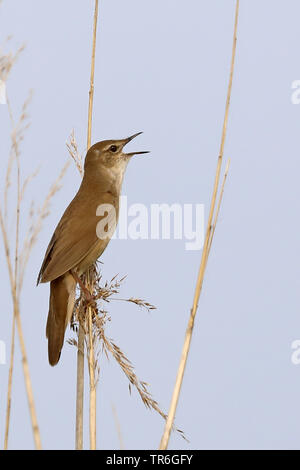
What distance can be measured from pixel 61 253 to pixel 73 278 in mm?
171

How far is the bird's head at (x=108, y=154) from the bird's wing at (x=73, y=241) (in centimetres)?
34

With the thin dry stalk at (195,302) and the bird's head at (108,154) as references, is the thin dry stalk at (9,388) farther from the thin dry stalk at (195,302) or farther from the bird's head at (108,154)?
the bird's head at (108,154)

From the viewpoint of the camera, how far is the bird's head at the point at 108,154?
4.33 metres

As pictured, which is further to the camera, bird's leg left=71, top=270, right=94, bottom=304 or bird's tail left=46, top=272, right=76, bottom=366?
bird's tail left=46, top=272, right=76, bottom=366

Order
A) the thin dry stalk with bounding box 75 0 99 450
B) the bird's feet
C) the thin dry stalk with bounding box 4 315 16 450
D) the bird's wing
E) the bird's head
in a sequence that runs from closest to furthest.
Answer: the thin dry stalk with bounding box 4 315 16 450, the thin dry stalk with bounding box 75 0 99 450, the bird's feet, the bird's wing, the bird's head

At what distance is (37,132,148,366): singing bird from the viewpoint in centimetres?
354

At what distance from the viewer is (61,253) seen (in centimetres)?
374

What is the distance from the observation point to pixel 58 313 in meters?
3.54

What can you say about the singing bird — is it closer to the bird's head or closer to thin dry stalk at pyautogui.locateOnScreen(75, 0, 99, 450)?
the bird's head

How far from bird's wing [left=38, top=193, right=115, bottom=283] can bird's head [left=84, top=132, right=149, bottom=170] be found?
1.10 feet

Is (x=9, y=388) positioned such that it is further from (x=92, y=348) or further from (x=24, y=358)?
(x=92, y=348)

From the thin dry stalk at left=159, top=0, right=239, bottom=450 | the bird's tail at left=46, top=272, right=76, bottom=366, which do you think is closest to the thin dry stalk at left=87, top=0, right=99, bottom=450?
the thin dry stalk at left=159, top=0, right=239, bottom=450

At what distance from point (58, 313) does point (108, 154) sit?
123cm
